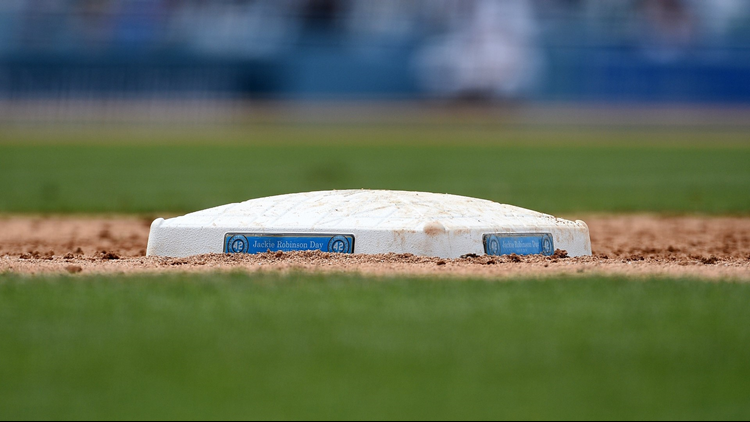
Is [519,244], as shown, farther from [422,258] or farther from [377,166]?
[377,166]

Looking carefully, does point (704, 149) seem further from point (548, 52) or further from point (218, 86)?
point (218, 86)

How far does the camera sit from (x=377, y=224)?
161 inches

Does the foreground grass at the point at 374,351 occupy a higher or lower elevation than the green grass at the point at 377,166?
lower

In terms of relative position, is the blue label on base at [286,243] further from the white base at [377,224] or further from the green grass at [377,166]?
the green grass at [377,166]

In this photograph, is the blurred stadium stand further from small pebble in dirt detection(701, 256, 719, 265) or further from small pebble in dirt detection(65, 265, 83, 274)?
small pebble in dirt detection(65, 265, 83, 274)

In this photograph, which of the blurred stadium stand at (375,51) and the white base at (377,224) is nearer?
the white base at (377,224)

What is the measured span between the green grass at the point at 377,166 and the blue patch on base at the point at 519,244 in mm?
4128

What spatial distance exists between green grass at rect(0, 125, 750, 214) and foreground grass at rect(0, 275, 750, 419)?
5.20 m

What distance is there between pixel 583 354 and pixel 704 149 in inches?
699

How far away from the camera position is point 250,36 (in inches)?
1086

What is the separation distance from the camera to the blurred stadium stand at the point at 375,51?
1020 inches

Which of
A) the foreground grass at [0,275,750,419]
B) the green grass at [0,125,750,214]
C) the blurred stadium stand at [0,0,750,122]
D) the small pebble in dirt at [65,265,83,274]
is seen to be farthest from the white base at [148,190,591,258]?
the blurred stadium stand at [0,0,750,122]

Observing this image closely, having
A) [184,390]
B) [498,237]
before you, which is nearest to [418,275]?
[498,237]

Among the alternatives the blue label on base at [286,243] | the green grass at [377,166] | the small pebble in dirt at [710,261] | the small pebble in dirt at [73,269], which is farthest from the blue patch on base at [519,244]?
the green grass at [377,166]
